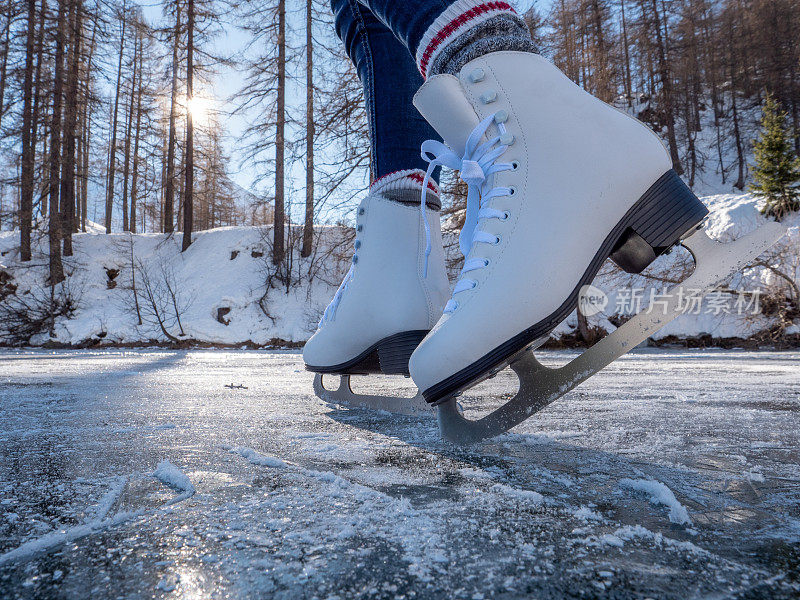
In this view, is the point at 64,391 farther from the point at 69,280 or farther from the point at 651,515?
the point at 69,280

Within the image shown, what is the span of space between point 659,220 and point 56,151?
36.7 ft

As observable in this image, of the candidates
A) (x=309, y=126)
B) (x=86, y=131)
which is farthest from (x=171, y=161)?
(x=309, y=126)

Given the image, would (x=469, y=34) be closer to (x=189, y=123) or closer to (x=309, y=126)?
(x=309, y=126)

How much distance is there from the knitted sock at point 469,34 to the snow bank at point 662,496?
62 centimetres

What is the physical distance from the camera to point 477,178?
2.64 ft

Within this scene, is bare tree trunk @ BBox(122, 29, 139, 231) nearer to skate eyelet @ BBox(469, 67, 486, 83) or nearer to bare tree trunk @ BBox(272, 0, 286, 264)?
bare tree trunk @ BBox(272, 0, 286, 264)

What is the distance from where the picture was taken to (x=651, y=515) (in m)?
0.37

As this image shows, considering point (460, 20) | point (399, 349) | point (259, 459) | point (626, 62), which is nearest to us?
point (259, 459)

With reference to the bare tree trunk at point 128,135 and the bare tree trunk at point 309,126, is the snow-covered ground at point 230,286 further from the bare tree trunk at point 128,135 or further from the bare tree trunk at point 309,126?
the bare tree trunk at point 128,135

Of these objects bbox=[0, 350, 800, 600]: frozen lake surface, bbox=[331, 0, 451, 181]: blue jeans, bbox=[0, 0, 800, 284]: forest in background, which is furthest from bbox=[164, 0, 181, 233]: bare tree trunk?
bbox=[0, 350, 800, 600]: frozen lake surface

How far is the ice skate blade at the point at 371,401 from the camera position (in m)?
0.96

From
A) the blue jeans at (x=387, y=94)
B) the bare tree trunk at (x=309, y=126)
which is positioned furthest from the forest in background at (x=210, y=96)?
the blue jeans at (x=387, y=94)

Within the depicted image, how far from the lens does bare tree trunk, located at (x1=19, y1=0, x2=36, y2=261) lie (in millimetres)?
9555

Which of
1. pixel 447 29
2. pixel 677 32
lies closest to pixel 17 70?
pixel 447 29
